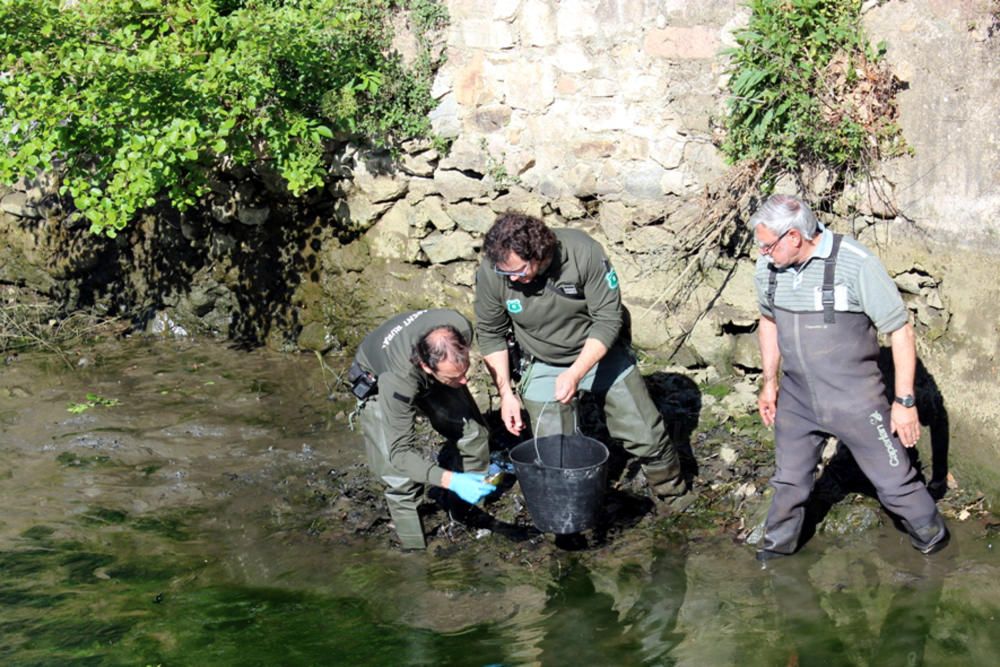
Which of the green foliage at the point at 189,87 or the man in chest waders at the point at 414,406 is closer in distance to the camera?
the man in chest waders at the point at 414,406

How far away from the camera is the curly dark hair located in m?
5.46

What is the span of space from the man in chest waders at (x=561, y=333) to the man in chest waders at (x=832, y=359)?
76 centimetres

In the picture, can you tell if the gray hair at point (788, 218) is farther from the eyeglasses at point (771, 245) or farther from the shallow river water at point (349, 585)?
the shallow river water at point (349, 585)

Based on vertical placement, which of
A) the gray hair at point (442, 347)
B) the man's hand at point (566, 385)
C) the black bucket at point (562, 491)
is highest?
the gray hair at point (442, 347)

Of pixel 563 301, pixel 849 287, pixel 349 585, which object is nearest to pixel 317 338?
pixel 349 585

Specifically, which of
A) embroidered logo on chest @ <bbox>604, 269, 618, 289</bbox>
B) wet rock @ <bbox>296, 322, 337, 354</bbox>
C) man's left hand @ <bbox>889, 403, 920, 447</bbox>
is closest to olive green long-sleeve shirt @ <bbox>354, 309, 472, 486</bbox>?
embroidered logo on chest @ <bbox>604, 269, 618, 289</bbox>

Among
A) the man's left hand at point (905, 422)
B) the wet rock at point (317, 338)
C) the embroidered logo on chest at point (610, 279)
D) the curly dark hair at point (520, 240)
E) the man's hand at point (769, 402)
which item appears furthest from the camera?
the wet rock at point (317, 338)

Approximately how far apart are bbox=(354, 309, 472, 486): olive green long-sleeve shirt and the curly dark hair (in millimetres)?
524

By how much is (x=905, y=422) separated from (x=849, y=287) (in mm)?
698

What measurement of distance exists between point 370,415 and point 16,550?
87.0 inches

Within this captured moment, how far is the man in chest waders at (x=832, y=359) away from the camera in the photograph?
16.6 feet

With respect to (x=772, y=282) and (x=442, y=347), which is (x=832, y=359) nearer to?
(x=772, y=282)

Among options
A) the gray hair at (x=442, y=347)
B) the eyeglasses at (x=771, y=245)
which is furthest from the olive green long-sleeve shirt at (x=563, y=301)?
the eyeglasses at (x=771, y=245)

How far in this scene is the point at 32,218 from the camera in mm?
10328
